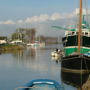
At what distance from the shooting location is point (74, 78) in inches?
1233

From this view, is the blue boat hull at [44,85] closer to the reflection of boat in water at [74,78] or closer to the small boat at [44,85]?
the small boat at [44,85]

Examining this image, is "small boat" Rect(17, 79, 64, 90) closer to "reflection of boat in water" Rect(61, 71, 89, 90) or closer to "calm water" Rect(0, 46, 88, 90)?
"calm water" Rect(0, 46, 88, 90)

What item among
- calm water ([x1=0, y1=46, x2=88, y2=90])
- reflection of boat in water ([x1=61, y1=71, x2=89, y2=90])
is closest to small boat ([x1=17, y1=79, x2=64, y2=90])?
calm water ([x1=0, y1=46, x2=88, y2=90])

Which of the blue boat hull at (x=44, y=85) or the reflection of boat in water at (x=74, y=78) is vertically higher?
the blue boat hull at (x=44, y=85)

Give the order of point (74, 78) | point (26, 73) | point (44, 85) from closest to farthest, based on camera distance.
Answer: point (44, 85) < point (74, 78) < point (26, 73)

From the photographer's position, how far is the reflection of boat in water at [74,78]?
1132 inches

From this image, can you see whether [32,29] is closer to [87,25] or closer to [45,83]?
[87,25]

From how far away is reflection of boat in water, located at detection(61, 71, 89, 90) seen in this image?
28753 mm

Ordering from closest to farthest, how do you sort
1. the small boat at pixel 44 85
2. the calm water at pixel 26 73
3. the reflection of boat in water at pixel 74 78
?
1. the small boat at pixel 44 85
2. the calm water at pixel 26 73
3. the reflection of boat in water at pixel 74 78

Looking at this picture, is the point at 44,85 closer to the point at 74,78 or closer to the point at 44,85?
the point at 44,85

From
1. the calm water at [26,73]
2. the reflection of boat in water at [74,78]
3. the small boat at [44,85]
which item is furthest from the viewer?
the reflection of boat in water at [74,78]

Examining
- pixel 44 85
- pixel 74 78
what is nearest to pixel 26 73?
pixel 74 78

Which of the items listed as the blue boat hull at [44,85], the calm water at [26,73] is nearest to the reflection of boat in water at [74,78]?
the calm water at [26,73]

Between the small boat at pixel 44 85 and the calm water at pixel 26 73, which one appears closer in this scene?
the small boat at pixel 44 85
